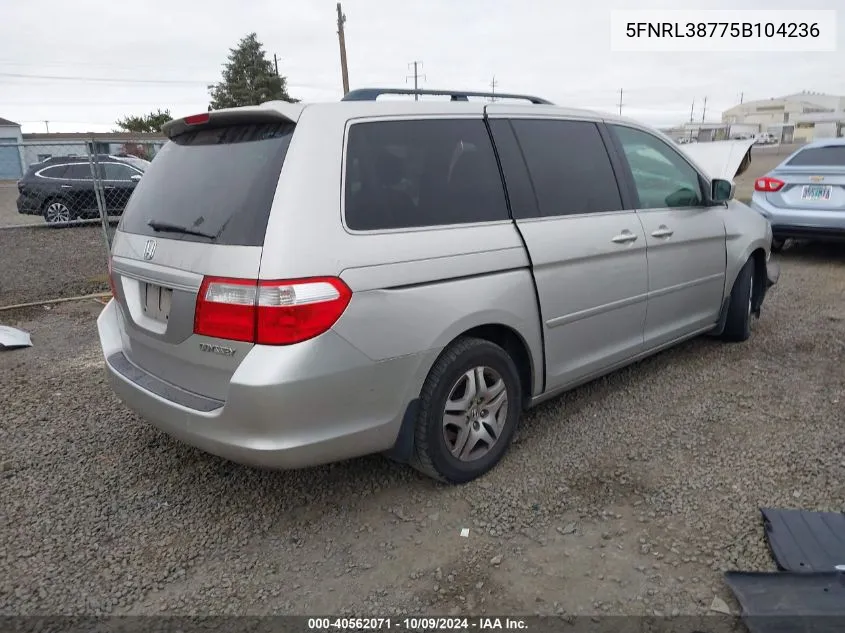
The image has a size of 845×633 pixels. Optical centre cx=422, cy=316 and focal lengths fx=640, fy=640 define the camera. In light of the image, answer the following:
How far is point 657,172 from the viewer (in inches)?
161

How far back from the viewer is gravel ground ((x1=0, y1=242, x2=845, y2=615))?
240cm

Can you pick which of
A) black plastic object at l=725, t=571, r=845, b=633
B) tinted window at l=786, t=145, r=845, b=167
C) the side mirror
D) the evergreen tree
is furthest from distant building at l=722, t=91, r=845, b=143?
black plastic object at l=725, t=571, r=845, b=633

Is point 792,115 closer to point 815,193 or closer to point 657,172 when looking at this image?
point 815,193

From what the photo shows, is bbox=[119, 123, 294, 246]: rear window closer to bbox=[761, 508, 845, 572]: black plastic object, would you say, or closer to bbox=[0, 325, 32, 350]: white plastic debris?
bbox=[761, 508, 845, 572]: black plastic object

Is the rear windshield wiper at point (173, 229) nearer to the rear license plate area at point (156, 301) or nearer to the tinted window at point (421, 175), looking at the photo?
the rear license plate area at point (156, 301)

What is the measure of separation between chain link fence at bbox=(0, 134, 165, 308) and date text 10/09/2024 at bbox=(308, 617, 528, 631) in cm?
548

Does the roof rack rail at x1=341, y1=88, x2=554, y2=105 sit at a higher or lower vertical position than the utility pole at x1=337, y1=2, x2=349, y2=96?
lower

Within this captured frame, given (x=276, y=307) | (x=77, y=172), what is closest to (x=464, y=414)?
(x=276, y=307)

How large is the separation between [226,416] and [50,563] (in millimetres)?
986

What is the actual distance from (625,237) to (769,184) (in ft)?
19.0

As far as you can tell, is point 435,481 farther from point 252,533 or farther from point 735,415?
point 735,415

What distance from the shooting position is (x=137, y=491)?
3.11 m

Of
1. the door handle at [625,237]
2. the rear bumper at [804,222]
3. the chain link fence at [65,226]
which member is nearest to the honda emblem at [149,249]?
the door handle at [625,237]

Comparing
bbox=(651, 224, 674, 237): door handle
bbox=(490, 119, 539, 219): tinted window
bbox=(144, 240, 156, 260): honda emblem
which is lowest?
bbox=(651, 224, 674, 237): door handle
